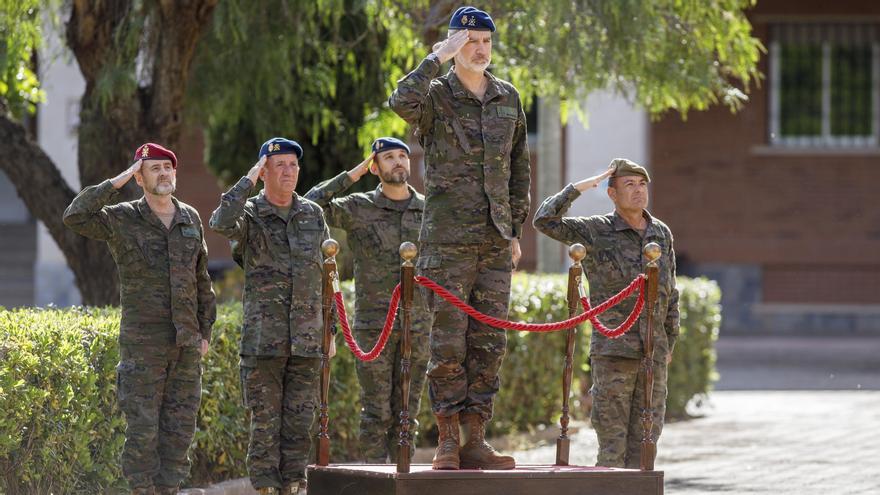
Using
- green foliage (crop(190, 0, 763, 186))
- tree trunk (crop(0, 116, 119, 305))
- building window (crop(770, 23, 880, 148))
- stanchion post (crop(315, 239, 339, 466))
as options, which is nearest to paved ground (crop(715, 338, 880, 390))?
building window (crop(770, 23, 880, 148))

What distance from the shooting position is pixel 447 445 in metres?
7.72

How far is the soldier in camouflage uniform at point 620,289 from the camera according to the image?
30.2 ft

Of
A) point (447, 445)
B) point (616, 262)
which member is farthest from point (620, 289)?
point (447, 445)

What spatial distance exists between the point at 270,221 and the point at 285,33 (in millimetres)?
4639

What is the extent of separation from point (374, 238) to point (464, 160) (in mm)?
2450

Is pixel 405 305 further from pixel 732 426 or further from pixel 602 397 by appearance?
pixel 732 426

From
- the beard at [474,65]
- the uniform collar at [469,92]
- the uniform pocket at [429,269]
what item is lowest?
the uniform pocket at [429,269]

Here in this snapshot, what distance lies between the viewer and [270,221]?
9.20 metres

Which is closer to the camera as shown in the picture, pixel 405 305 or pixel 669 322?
pixel 405 305

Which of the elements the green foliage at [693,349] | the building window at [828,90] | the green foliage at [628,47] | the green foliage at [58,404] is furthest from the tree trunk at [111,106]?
the building window at [828,90]

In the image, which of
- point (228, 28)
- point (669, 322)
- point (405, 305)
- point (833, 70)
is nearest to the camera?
point (405, 305)

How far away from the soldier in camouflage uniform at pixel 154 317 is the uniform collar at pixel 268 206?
0.41m

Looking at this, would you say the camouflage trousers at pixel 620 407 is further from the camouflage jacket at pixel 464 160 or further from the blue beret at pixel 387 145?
the blue beret at pixel 387 145

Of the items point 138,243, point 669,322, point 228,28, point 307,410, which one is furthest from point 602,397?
point 228,28
